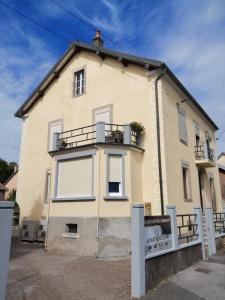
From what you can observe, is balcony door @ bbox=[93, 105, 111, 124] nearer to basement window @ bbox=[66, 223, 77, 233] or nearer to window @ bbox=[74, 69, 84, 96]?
window @ bbox=[74, 69, 84, 96]

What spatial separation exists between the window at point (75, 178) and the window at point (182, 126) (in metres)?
5.50

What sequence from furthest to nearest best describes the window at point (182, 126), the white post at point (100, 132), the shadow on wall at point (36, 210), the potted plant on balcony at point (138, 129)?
the shadow on wall at point (36, 210), the window at point (182, 126), the potted plant on balcony at point (138, 129), the white post at point (100, 132)

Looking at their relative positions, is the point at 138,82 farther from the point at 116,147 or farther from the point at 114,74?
the point at 116,147

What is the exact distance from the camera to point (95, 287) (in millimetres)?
5871

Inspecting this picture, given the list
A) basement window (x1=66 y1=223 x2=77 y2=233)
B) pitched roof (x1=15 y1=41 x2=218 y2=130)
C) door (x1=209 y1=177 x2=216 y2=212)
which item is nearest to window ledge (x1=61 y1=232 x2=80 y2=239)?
basement window (x1=66 y1=223 x2=77 y2=233)

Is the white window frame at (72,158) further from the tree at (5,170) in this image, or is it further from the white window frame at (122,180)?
the tree at (5,170)

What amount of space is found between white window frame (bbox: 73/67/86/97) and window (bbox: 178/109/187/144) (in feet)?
18.0

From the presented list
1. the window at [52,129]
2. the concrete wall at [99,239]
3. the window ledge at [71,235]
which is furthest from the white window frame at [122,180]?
the window at [52,129]

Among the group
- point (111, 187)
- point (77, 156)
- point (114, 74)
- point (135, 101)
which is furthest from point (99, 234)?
point (114, 74)

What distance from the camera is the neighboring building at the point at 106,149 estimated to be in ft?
33.1

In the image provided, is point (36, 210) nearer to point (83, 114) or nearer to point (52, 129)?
point (52, 129)

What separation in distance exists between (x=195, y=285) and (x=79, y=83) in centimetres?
1198

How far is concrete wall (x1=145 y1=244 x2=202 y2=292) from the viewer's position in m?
5.79

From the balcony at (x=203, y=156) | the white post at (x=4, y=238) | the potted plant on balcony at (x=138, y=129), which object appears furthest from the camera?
the balcony at (x=203, y=156)
